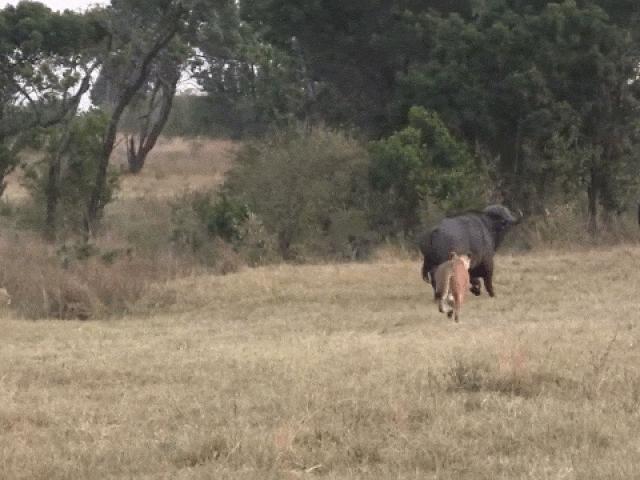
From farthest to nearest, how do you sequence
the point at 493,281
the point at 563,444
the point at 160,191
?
the point at 160,191 < the point at 493,281 < the point at 563,444

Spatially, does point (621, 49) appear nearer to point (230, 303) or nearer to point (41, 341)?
point (230, 303)

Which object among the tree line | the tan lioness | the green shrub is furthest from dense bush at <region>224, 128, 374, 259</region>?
the tan lioness

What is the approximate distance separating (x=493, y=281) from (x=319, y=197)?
19.8ft

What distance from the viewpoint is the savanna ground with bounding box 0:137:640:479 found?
6.13m

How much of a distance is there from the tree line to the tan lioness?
26.4 ft

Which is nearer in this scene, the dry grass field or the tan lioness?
the dry grass field

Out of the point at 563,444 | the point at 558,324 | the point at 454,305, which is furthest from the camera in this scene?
the point at 454,305

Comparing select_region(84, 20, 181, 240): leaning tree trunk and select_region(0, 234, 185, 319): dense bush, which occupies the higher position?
select_region(84, 20, 181, 240): leaning tree trunk

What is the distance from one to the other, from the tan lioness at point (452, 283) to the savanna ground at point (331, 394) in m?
0.25

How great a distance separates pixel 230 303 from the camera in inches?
626

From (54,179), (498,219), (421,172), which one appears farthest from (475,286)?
(54,179)

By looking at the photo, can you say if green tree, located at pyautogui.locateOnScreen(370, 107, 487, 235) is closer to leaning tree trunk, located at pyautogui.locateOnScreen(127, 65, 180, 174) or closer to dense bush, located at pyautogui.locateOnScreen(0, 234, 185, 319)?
dense bush, located at pyautogui.locateOnScreen(0, 234, 185, 319)

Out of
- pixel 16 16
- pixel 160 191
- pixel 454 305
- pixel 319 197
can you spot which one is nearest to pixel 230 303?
pixel 454 305

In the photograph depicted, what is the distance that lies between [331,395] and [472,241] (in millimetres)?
7754
